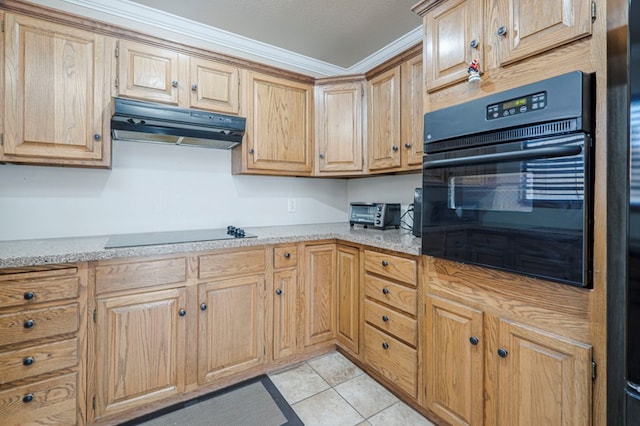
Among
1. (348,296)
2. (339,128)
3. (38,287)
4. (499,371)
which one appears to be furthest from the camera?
(339,128)

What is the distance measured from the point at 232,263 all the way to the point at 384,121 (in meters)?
1.47

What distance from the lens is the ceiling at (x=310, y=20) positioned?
2.10 meters

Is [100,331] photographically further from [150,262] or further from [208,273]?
[208,273]

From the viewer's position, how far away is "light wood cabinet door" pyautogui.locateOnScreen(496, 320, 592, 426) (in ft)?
3.41

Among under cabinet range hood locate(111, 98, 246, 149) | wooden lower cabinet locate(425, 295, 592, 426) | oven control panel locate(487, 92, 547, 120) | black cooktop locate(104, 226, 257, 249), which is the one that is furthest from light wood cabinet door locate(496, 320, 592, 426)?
under cabinet range hood locate(111, 98, 246, 149)

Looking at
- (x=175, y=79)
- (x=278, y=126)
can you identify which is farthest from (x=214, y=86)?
(x=278, y=126)

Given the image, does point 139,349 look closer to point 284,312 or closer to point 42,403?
point 42,403

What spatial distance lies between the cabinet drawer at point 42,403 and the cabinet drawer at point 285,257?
117 cm

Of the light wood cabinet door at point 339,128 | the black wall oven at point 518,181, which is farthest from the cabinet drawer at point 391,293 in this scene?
the light wood cabinet door at point 339,128

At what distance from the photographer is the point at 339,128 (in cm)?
250

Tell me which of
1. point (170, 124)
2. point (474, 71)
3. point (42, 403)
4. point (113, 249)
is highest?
point (474, 71)

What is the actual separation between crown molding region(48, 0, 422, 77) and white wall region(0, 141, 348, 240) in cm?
91

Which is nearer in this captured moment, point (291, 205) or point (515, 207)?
point (515, 207)

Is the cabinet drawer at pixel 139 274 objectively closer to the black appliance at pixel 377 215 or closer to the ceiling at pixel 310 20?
the black appliance at pixel 377 215
